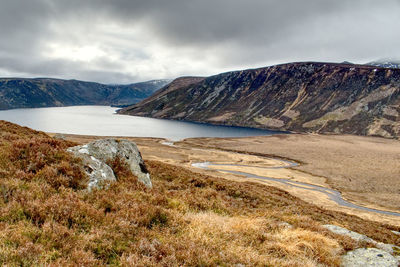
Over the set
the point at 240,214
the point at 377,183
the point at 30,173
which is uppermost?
the point at 30,173

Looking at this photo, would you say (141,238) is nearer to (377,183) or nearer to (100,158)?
(100,158)

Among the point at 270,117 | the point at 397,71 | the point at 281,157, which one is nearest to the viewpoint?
the point at 281,157

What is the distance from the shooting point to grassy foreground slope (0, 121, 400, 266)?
499 centimetres

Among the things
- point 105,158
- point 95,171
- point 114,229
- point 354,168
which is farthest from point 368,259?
point 354,168

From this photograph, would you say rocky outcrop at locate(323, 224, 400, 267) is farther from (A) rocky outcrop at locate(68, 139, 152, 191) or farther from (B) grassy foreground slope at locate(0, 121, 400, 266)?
(A) rocky outcrop at locate(68, 139, 152, 191)

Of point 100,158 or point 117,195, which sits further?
point 100,158

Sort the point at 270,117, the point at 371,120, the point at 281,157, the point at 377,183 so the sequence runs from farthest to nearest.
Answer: the point at 270,117, the point at 371,120, the point at 281,157, the point at 377,183

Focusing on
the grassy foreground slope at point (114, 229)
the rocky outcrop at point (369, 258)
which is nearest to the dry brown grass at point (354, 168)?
the rocky outcrop at point (369, 258)

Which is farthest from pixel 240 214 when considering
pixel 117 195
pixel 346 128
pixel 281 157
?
pixel 346 128

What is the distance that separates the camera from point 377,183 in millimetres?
49125

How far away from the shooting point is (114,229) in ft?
19.8

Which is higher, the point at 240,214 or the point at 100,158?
the point at 100,158

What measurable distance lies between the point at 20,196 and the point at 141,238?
3.57 meters

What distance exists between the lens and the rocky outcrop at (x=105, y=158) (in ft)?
30.0
